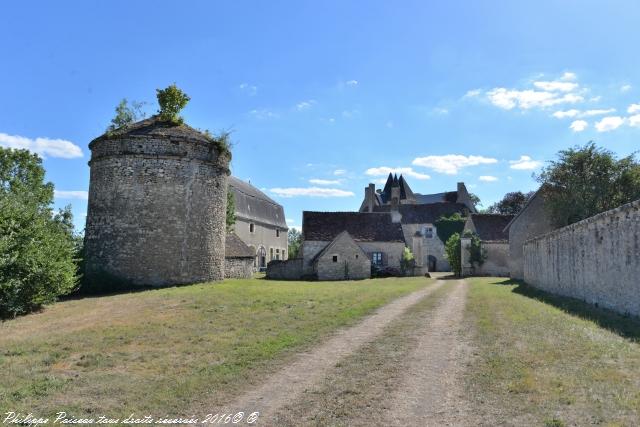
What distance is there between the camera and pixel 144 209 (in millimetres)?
20312

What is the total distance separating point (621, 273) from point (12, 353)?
43.8 feet

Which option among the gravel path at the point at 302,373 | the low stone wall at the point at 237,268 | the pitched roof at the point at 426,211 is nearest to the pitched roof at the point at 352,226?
the low stone wall at the point at 237,268

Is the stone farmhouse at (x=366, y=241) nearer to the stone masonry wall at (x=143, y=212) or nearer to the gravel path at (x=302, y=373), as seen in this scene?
the stone masonry wall at (x=143, y=212)

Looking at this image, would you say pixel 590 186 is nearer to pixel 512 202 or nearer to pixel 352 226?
→ pixel 352 226

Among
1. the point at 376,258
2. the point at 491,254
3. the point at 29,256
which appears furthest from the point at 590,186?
the point at 29,256

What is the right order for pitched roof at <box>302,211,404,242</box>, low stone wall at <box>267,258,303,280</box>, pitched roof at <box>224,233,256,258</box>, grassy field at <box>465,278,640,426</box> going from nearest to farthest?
grassy field at <box>465,278,640,426</box>, pitched roof at <box>224,233,256,258</box>, low stone wall at <box>267,258,303,280</box>, pitched roof at <box>302,211,404,242</box>

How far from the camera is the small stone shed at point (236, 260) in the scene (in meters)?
27.5

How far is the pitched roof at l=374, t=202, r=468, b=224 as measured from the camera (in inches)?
1832

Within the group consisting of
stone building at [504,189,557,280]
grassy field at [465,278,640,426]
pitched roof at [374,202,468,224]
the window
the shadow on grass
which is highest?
pitched roof at [374,202,468,224]

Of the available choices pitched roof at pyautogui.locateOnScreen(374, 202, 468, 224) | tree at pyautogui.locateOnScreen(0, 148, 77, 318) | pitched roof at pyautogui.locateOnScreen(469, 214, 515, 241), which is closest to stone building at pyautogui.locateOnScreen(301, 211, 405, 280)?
pitched roof at pyautogui.locateOnScreen(469, 214, 515, 241)

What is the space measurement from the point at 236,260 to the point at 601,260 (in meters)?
19.8

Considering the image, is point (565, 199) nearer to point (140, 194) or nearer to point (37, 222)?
point (140, 194)

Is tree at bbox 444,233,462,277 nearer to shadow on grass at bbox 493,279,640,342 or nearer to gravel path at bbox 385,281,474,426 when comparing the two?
shadow on grass at bbox 493,279,640,342

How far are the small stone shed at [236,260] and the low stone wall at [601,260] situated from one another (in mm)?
16733
